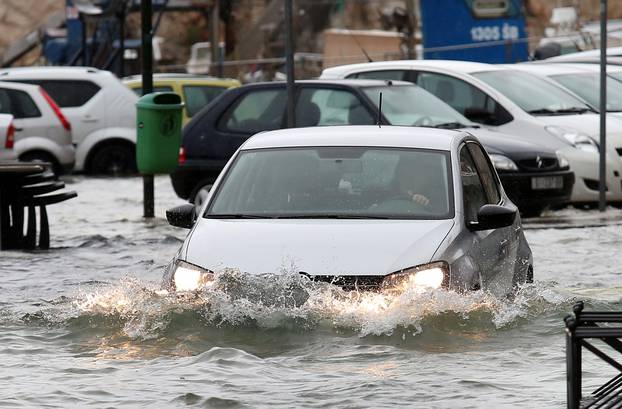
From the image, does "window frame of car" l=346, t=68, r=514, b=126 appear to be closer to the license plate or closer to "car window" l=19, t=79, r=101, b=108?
the license plate

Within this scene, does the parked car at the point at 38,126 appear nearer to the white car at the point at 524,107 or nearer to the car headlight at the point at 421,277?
the white car at the point at 524,107

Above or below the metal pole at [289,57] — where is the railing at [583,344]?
below

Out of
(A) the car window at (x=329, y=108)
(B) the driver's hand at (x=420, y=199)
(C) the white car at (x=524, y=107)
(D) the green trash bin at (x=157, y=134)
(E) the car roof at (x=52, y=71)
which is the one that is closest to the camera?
(B) the driver's hand at (x=420, y=199)

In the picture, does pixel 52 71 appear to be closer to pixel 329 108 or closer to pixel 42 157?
pixel 42 157

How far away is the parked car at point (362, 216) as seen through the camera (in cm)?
892

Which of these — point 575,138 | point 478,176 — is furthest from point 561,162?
point 478,176

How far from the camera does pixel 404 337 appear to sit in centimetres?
923

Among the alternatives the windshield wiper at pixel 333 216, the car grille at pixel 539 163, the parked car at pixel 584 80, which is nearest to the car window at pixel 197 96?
the parked car at pixel 584 80

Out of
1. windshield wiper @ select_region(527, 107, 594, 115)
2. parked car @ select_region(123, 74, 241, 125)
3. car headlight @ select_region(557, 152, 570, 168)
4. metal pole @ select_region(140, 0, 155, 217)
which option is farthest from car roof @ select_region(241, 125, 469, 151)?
parked car @ select_region(123, 74, 241, 125)

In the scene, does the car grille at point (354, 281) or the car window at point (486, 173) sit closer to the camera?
the car grille at point (354, 281)

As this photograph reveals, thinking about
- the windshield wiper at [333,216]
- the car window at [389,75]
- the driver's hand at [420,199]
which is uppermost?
the car window at [389,75]

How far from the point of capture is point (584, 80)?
859 inches

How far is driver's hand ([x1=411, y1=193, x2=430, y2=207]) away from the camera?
978 centimetres

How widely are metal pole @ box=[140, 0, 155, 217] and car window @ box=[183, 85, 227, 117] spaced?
9.96 m
